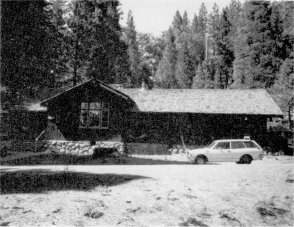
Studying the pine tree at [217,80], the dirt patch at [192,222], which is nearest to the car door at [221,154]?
the dirt patch at [192,222]

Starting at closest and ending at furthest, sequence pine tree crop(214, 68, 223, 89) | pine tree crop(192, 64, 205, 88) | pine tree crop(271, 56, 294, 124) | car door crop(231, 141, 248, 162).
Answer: car door crop(231, 141, 248, 162)
pine tree crop(271, 56, 294, 124)
pine tree crop(214, 68, 223, 89)
pine tree crop(192, 64, 205, 88)

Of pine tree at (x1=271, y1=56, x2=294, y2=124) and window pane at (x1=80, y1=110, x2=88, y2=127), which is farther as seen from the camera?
pine tree at (x1=271, y1=56, x2=294, y2=124)

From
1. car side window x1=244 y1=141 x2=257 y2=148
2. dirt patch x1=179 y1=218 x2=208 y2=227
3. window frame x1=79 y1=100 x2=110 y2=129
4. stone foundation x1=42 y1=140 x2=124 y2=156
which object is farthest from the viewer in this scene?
window frame x1=79 y1=100 x2=110 y2=129

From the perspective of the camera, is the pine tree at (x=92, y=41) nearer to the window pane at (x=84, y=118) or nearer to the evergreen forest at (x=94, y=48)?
the evergreen forest at (x=94, y=48)

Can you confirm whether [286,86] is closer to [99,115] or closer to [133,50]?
[99,115]

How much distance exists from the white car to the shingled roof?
5.85 meters

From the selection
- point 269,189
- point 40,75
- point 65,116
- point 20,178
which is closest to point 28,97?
point 40,75

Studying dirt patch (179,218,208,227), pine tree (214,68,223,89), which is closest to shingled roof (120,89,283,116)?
dirt patch (179,218,208,227)

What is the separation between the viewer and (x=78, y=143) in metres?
25.3

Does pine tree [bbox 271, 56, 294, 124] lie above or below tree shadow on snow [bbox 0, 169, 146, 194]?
above

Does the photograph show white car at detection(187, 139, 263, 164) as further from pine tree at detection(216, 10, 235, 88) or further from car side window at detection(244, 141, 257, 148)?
pine tree at detection(216, 10, 235, 88)

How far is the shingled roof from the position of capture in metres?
25.0

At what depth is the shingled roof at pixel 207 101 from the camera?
24969 millimetres

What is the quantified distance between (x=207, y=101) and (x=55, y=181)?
17.3 metres
